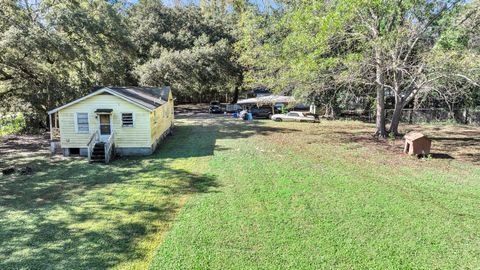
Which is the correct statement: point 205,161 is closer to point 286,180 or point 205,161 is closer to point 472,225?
point 286,180

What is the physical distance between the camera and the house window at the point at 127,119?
48.1 feet

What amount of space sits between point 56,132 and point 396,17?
19.6 metres

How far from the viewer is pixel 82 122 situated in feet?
48.0

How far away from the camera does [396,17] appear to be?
15281mm

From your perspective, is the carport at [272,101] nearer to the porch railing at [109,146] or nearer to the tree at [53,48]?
the tree at [53,48]

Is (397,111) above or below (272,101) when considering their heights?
below

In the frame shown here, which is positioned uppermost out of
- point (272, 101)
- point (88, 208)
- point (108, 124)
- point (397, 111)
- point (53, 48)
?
point (53, 48)

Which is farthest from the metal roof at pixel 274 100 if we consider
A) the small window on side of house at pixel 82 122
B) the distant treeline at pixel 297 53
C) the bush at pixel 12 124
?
the bush at pixel 12 124

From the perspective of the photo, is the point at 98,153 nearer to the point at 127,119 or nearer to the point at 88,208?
the point at 127,119

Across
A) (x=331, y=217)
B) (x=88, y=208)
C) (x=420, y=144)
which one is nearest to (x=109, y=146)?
(x=88, y=208)

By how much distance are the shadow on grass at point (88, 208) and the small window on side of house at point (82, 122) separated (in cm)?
162

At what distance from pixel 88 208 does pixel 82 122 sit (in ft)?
24.6

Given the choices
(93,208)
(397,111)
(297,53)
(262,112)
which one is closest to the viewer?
(93,208)

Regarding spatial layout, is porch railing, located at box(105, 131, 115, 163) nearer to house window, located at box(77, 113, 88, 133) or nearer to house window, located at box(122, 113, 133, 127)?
house window, located at box(122, 113, 133, 127)
